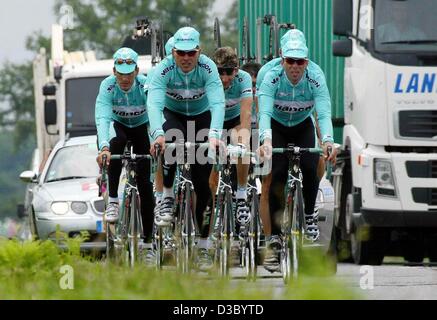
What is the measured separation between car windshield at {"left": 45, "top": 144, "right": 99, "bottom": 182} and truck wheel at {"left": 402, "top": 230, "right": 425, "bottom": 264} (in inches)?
153

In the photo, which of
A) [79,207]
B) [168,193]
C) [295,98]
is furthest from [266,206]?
[79,207]

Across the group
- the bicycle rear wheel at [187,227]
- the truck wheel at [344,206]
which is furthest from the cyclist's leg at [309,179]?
the truck wheel at [344,206]

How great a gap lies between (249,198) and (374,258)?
227 inches

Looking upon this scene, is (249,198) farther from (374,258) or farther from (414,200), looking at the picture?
(374,258)

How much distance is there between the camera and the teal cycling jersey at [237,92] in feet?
49.3

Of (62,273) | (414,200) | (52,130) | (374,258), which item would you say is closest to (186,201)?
(62,273)

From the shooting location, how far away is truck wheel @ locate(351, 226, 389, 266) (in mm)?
19334

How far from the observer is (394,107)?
18047 mm

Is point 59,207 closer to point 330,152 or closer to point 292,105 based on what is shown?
point 292,105

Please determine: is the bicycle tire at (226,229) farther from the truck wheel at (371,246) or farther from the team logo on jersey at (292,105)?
the truck wheel at (371,246)

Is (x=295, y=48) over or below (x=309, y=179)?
over

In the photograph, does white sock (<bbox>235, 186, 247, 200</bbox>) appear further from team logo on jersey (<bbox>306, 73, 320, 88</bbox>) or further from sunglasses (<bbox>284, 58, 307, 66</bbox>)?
sunglasses (<bbox>284, 58, 307, 66</bbox>)

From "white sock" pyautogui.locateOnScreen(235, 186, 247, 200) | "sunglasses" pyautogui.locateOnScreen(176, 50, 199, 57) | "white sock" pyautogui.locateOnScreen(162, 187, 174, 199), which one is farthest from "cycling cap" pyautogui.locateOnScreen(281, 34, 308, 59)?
"white sock" pyautogui.locateOnScreen(162, 187, 174, 199)

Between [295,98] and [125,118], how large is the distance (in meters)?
1.93
